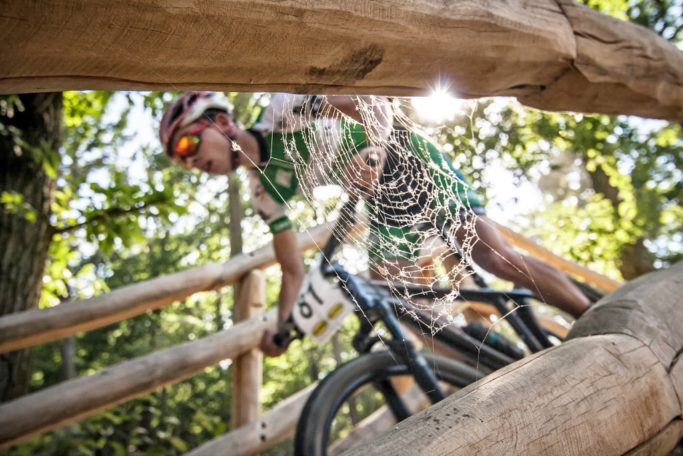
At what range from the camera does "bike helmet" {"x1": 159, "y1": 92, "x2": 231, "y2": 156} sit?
228 centimetres

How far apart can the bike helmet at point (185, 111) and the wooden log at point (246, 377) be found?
137 cm

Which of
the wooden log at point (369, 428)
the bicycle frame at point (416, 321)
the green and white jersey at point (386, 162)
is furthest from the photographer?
the wooden log at point (369, 428)

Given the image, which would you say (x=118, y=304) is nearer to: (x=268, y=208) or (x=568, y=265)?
(x=268, y=208)

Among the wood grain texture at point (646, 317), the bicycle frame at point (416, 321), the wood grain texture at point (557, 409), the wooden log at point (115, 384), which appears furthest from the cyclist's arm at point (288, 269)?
the wood grain texture at point (557, 409)

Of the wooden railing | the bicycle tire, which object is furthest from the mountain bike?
the wooden railing

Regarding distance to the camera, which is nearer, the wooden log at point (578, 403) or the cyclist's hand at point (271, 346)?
the wooden log at point (578, 403)

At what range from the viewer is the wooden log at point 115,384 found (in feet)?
6.94

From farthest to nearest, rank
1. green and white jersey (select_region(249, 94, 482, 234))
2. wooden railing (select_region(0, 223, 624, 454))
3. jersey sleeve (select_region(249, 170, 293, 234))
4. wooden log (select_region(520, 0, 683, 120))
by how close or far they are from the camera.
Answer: jersey sleeve (select_region(249, 170, 293, 234)) < wooden railing (select_region(0, 223, 624, 454)) < green and white jersey (select_region(249, 94, 482, 234)) < wooden log (select_region(520, 0, 683, 120))

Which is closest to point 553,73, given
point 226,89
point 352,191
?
point 352,191

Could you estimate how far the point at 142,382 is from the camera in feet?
8.39

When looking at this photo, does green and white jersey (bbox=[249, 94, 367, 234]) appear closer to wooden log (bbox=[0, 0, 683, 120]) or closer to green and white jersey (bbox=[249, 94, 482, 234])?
green and white jersey (bbox=[249, 94, 482, 234])

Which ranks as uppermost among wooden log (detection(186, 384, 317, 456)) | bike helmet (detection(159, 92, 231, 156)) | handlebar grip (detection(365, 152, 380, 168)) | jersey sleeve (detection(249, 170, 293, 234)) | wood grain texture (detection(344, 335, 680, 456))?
bike helmet (detection(159, 92, 231, 156))

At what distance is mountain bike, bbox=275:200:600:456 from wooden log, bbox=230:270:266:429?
0.87 meters

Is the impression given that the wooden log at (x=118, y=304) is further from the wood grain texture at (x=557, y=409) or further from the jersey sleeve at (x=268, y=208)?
the wood grain texture at (x=557, y=409)
